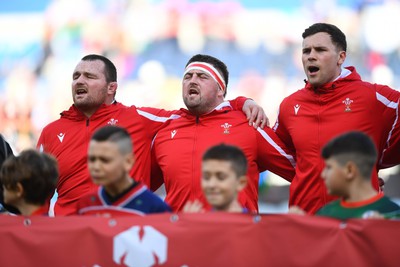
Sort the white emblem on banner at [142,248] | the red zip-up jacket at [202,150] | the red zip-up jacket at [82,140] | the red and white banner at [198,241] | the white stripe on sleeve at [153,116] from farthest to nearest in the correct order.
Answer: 1. the white stripe on sleeve at [153,116]
2. the red zip-up jacket at [82,140]
3. the red zip-up jacket at [202,150]
4. the white emblem on banner at [142,248]
5. the red and white banner at [198,241]

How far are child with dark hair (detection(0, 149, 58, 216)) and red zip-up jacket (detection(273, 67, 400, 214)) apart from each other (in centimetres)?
177

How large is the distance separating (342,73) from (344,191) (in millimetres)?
1635

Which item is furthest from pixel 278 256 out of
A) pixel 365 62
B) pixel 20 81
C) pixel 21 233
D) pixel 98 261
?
pixel 20 81

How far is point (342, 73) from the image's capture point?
6.12 m

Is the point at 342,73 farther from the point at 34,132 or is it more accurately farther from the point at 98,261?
the point at 34,132

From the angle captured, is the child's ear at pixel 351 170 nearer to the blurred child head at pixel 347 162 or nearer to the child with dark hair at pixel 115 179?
the blurred child head at pixel 347 162

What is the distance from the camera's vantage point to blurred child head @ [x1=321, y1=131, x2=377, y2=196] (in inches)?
183

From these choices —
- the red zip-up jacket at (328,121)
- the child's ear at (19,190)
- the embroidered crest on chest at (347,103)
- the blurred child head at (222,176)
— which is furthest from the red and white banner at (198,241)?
Answer: the embroidered crest on chest at (347,103)

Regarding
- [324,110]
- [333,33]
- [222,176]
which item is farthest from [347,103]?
[222,176]

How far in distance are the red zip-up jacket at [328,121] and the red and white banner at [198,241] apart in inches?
50.5

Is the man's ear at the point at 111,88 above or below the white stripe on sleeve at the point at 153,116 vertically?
above

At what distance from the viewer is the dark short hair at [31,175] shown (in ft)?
16.5

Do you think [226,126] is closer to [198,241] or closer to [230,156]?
[230,156]

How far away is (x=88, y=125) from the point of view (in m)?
6.45
